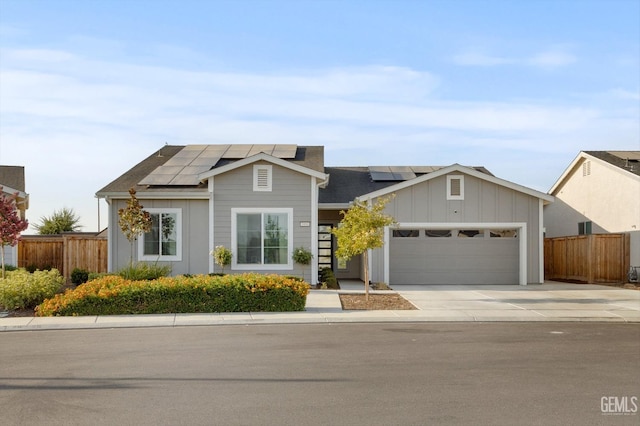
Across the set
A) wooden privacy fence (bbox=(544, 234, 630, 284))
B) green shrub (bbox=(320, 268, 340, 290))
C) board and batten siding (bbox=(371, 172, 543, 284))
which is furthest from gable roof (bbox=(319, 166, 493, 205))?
wooden privacy fence (bbox=(544, 234, 630, 284))

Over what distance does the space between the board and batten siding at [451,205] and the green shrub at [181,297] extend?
8.13 m

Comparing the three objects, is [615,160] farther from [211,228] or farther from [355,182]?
[211,228]

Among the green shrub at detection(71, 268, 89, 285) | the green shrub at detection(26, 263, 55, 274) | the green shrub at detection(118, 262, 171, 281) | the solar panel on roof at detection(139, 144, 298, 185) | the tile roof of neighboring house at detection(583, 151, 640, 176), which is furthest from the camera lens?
the tile roof of neighboring house at detection(583, 151, 640, 176)

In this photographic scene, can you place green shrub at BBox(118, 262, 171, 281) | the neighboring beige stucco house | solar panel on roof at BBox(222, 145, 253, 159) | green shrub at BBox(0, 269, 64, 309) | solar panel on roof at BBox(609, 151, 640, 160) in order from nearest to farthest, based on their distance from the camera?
green shrub at BBox(0, 269, 64, 309)
green shrub at BBox(118, 262, 171, 281)
solar panel on roof at BBox(222, 145, 253, 159)
the neighboring beige stucco house
solar panel on roof at BBox(609, 151, 640, 160)

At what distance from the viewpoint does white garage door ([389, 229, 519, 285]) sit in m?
25.0

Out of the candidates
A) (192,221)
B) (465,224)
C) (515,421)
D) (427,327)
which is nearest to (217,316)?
(427,327)

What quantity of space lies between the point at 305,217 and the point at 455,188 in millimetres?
5592

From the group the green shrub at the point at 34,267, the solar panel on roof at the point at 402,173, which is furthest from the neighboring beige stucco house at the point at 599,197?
the green shrub at the point at 34,267

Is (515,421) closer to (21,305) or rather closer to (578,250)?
(21,305)

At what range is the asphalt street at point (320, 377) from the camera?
743 centimetres

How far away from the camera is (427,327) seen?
1466cm

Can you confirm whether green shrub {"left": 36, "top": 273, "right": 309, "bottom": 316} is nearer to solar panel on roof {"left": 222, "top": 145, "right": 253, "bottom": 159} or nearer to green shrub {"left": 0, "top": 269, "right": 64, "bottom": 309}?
green shrub {"left": 0, "top": 269, "right": 64, "bottom": 309}

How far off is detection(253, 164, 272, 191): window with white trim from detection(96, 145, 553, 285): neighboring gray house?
0.03 metres

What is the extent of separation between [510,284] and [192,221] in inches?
452
